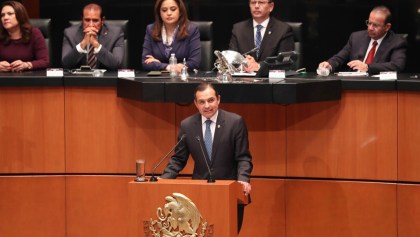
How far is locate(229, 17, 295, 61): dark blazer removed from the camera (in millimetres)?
7891

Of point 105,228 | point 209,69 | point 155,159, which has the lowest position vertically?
point 105,228

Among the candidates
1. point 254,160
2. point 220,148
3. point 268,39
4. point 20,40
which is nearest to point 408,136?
point 254,160

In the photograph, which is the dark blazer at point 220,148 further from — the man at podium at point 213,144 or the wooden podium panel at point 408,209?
the wooden podium panel at point 408,209

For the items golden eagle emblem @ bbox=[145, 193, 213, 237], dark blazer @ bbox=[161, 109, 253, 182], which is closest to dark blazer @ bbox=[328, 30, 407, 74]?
dark blazer @ bbox=[161, 109, 253, 182]

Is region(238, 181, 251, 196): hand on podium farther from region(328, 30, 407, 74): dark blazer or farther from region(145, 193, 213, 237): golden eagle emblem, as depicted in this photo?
region(328, 30, 407, 74): dark blazer

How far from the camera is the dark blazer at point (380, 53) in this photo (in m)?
7.57

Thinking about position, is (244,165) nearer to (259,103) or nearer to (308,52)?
(259,103)

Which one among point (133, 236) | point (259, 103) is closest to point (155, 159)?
point (259, 103)

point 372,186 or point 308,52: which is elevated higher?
point 308,52

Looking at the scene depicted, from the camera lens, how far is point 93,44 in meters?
7.89

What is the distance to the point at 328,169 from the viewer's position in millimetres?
7027

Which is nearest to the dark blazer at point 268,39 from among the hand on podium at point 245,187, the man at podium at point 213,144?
the man at podium at point 213,144

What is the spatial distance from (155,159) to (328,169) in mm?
1208

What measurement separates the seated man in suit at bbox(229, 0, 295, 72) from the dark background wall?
3.88 ft
